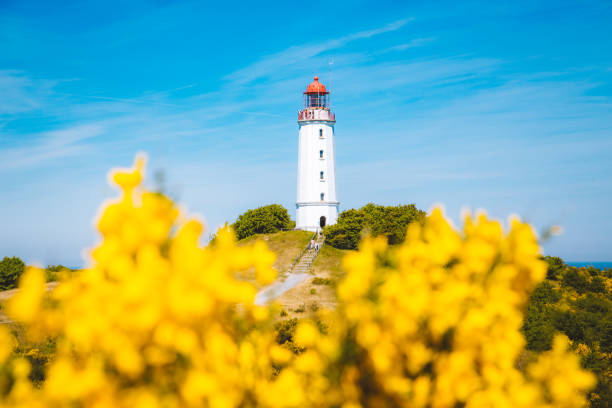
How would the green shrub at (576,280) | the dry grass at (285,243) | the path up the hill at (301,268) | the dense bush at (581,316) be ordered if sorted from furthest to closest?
the dry grass at (285,243) < the path up the hill at (301,268) < the green shrub at (576,280) < the dense bush at (581,316)

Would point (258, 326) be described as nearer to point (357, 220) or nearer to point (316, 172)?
point (357, 220)

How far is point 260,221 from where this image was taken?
40312 millimetres

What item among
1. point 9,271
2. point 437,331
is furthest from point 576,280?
point 9,271

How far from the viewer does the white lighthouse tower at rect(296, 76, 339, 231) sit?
39.9 meters

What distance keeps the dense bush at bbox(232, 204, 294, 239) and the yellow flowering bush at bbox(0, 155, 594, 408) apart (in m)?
37.3

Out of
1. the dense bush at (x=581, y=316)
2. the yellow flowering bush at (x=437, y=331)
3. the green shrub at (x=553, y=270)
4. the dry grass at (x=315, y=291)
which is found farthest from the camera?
the green shrub at (x=553, y=270)

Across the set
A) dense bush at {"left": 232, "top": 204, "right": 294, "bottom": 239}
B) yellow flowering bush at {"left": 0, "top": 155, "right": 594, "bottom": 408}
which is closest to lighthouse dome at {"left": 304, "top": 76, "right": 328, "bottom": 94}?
dense bush at {"left": 232, "top": 204, "right": 294, "bottom": 239}

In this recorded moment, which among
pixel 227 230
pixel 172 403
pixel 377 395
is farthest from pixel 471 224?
pixel 172 403

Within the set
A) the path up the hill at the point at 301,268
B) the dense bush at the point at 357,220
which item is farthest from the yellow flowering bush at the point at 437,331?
the dense bush at the point at 357,220

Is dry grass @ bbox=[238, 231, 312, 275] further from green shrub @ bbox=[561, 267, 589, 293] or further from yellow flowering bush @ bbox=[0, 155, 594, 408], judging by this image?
yellow flowering bush @ bbox=[0, 155, 594, 408]

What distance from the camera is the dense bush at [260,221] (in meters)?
40.3

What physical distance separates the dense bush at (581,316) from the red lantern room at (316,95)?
2338 centimetres

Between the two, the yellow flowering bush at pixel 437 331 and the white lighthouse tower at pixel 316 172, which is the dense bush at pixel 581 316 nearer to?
the yellow flowering bush at pixel 437 331

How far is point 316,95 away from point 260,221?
503 inches
